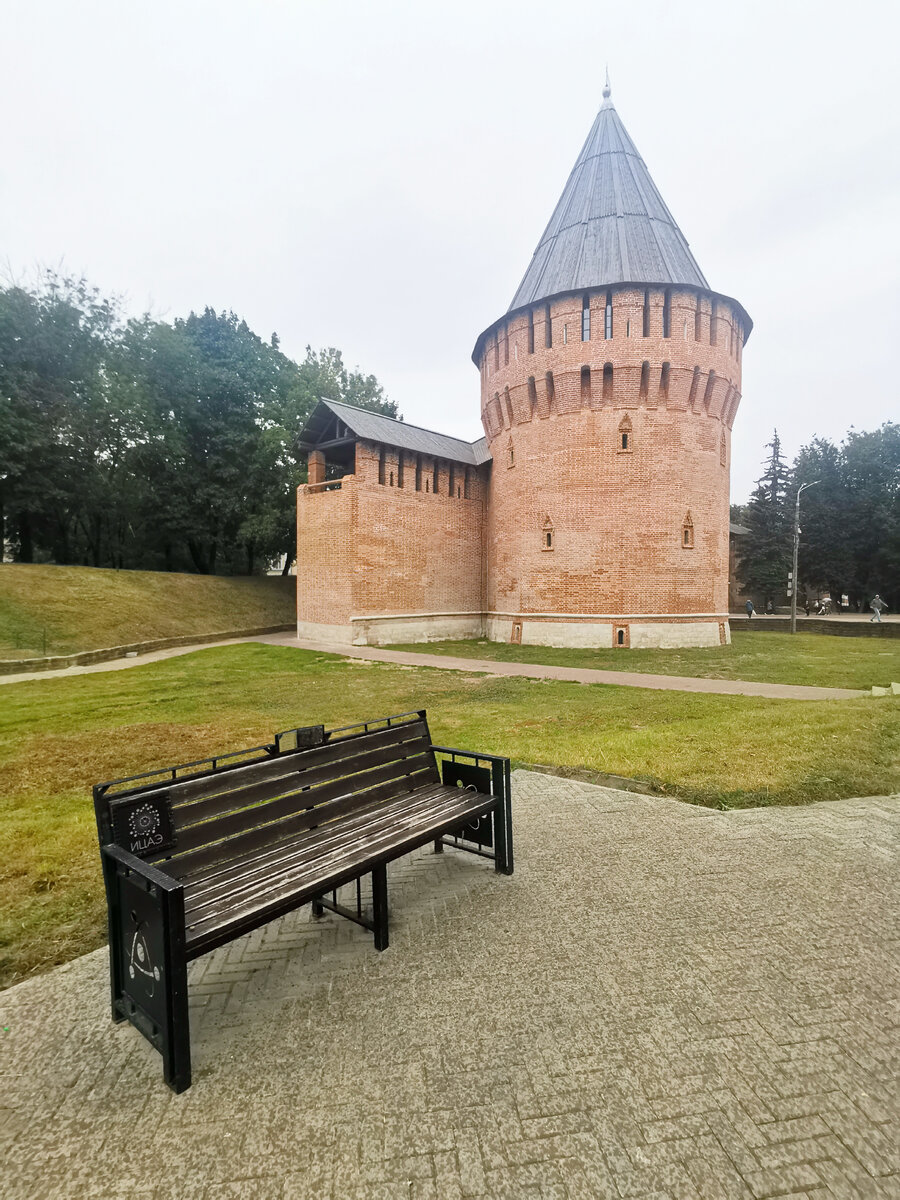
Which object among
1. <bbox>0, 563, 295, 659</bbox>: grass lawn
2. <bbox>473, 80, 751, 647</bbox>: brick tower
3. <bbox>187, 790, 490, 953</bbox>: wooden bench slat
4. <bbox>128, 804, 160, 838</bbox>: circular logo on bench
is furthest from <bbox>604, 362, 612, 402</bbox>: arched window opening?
A: <bbox>128, 804, 160, 838</bbox>: circular logo on bench

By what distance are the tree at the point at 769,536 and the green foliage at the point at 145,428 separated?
1178 inches

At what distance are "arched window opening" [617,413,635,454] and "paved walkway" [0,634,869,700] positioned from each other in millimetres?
9524

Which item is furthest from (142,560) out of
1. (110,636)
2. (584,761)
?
(584,761)

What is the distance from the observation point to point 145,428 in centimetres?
3075

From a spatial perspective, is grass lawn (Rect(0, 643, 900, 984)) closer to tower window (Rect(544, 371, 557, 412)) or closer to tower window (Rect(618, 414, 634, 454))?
tower window (Rect(618, 414, 634, 454))

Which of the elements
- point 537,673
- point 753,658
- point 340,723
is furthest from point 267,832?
point 753,658

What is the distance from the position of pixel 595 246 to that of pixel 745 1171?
2665cm

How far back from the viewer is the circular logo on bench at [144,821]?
112 inches

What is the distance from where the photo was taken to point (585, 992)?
9.61 ft

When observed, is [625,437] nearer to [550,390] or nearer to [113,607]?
[550,390]

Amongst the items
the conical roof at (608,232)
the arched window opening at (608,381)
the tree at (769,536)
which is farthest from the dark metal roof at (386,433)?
the tree at (769,536)

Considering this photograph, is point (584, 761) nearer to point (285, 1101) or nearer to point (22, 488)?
point (285, 1101)

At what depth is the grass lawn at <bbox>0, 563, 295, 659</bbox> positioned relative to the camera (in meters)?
19.5

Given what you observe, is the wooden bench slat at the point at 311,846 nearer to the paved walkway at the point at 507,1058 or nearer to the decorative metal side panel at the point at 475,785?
the decorative metal side panel at the point at 475,785
